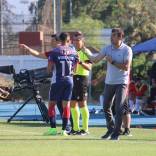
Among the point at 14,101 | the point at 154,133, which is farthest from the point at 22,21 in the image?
the point at 154,133

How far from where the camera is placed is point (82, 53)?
15531 mm

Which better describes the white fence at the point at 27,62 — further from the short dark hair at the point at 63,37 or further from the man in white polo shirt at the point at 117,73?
the man in white polo shirt at the point at 117,73

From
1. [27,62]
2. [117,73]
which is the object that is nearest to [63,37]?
[117,73]

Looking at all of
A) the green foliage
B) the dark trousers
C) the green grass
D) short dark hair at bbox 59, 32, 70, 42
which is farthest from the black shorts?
the green foliage

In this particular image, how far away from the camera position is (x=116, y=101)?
1400 centimetres

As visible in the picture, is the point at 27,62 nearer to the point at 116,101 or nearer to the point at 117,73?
the point at 117,73

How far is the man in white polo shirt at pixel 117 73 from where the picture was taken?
13938 millimetres
